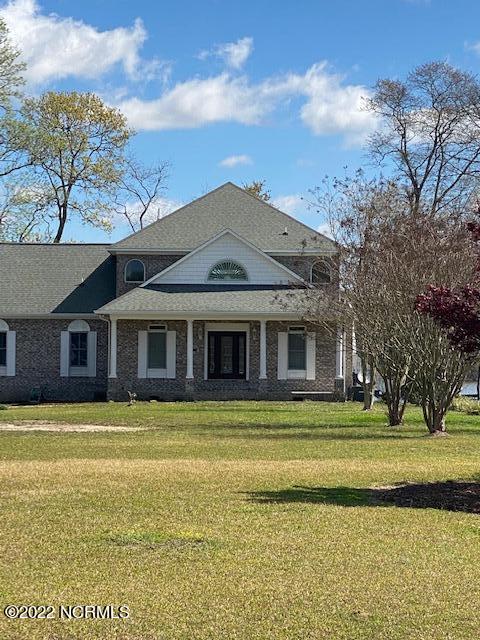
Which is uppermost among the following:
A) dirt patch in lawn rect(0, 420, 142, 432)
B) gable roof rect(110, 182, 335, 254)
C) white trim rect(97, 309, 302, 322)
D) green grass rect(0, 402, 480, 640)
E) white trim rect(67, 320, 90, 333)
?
gable roof rect(110, 182, 335, 254)

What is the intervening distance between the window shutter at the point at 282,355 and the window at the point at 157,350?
164 inches

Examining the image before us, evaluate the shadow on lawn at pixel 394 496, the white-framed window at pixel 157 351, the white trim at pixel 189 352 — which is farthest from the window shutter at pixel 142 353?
the shadow on lawn at pixel 394 496

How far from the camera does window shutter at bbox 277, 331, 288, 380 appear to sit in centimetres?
3722

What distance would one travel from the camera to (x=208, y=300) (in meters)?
36.4

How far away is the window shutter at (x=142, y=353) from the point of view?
37.0 metres

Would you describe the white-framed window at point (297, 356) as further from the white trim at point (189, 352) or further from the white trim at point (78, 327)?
the white trim at point (78, 327)

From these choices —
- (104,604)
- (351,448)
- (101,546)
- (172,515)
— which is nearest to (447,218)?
(351,448)

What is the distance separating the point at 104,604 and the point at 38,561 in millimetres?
1512

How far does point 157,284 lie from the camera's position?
37.6 metres

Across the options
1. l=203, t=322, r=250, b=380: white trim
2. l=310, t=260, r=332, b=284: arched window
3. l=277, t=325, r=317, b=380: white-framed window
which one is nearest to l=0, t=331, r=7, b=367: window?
l=203, t=322, r=250, b=380: white trim

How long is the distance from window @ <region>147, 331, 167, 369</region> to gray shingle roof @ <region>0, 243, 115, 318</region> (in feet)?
9.93

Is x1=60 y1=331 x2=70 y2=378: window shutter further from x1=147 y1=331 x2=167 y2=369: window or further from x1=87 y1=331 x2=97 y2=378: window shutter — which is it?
x1=147 y1=331 x2=167 y2=369: window

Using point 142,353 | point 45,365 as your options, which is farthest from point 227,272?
point 45,365

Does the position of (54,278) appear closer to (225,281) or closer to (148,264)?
(148,264)
